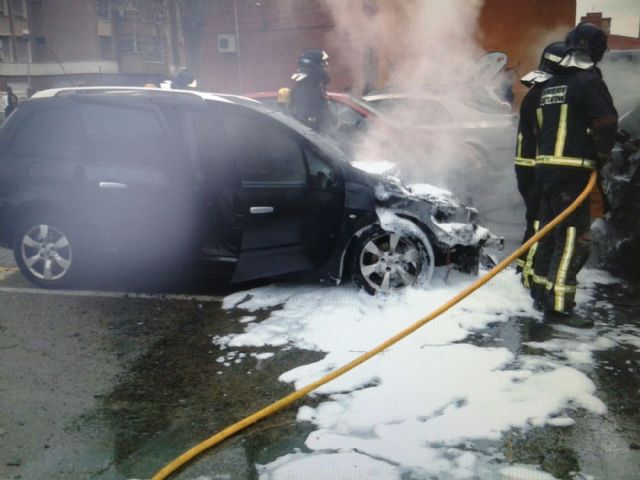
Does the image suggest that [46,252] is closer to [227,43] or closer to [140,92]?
[140,92]

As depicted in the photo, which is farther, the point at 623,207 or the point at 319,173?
the point at 623,207

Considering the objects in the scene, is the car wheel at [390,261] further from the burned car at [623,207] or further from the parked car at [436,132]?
the parked car at [436,132]

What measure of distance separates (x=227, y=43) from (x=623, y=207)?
18.2 m

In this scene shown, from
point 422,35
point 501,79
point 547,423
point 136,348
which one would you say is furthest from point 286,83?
point 547,423

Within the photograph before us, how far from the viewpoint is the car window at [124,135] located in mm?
5219

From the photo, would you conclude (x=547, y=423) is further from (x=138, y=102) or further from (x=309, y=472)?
(x=138, y=102)

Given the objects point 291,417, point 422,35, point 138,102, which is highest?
point 422,35

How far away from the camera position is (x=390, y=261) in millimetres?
5070

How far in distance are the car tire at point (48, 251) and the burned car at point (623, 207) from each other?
4.38m

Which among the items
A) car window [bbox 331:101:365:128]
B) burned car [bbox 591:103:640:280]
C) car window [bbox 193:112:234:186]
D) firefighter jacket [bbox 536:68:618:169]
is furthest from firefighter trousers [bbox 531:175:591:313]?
car window [bbox 331:101:365:128]

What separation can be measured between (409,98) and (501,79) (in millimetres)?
6222

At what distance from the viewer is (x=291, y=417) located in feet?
11.1

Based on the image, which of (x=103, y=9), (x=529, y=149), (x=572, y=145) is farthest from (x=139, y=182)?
(x=103, y=9)

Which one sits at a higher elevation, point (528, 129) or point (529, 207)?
point (528, 129)
